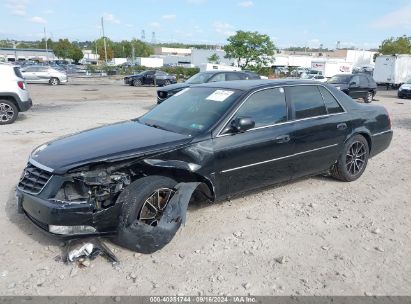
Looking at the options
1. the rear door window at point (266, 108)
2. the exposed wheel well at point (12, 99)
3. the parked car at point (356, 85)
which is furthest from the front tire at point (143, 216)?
the parked car at point (356, 85)

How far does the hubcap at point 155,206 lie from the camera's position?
3656mm

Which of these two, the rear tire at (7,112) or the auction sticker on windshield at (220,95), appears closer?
the auction sticker on windshield at (220,95)

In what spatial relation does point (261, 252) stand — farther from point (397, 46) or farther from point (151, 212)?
point (397, 46)

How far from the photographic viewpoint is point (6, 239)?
12.6ft

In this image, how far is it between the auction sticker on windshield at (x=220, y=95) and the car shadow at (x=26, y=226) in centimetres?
241

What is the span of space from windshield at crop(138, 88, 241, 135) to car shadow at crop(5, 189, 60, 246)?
68.1 inches

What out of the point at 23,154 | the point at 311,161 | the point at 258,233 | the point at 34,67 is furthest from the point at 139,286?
the point at 34,67

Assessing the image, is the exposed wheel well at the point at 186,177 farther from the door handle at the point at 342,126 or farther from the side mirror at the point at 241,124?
the door handle at the point at 342,126

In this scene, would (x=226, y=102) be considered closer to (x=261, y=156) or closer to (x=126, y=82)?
(x=261, y=156)

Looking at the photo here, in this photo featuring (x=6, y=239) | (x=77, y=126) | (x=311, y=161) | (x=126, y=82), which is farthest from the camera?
(x=126, y=82)

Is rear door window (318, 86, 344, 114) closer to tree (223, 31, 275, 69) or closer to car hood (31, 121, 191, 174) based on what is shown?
car hood (31, 121, 191, 174)

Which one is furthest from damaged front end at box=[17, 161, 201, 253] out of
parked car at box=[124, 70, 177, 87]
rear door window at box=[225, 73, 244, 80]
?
parked car at box=[124, 70, 177, 87]

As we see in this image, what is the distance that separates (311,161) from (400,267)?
1.92 meters

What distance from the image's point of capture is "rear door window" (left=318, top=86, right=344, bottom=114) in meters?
5.32
